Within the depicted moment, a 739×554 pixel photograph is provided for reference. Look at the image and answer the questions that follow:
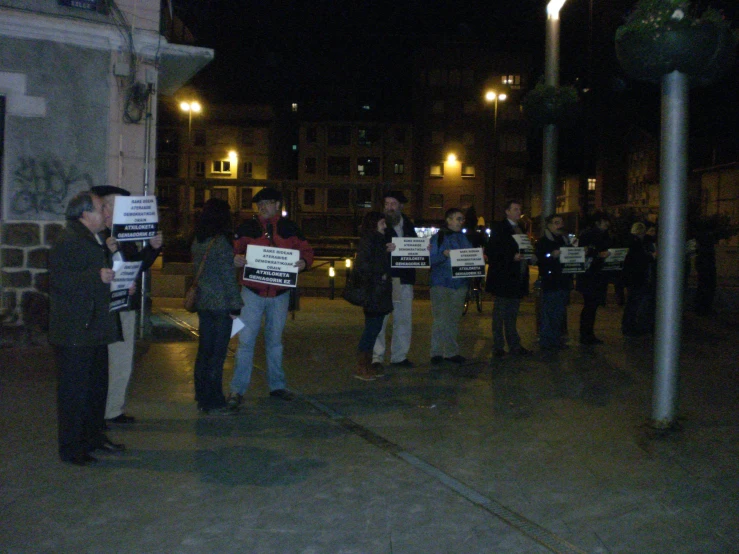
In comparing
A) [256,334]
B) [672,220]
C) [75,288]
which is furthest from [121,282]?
[672,220]

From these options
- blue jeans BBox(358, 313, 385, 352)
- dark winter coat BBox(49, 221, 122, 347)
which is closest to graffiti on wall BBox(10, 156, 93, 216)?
blue jeans BBox(358, 313, 385, 352)

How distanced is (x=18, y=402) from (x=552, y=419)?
487 cm

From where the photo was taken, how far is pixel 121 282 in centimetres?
620

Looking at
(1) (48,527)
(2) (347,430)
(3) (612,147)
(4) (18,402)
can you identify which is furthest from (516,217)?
(3) (612,147)

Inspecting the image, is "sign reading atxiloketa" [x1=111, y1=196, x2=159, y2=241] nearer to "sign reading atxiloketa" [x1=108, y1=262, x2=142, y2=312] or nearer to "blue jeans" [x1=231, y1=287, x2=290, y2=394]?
"sign reading atxiloketa" [x1=108, y1=262, x2=142, y2=312]

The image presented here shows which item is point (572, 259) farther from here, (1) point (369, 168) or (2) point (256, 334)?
(1) point (369, 168)

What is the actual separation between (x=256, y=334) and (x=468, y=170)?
63.0 metres

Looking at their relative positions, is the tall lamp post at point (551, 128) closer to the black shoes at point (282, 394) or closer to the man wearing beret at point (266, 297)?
the man wearing beret at point (266, 297)

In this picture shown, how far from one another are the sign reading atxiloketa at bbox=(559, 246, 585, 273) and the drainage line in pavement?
4870mm

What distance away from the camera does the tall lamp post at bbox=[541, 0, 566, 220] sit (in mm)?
12234

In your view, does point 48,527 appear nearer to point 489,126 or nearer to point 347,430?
point 347,430

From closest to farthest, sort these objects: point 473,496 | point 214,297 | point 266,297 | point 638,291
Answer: point 473,496
point 214,297
point 266,297
point 638,291

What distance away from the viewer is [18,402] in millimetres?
7590

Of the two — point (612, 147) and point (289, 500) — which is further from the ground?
point (612, 147)
